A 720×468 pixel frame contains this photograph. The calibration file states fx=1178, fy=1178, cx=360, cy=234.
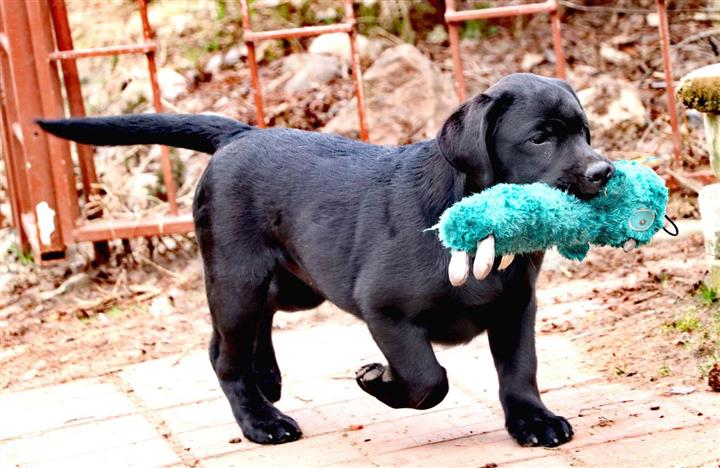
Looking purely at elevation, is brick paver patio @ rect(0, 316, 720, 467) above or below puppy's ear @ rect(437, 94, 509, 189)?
below

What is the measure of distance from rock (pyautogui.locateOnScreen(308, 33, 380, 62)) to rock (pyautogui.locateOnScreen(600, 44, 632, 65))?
1.40 metres

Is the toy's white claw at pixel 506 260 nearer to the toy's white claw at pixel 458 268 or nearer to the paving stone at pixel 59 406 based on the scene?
the toy's white claw at pixel 458 268

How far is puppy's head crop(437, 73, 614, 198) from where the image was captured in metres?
3.14

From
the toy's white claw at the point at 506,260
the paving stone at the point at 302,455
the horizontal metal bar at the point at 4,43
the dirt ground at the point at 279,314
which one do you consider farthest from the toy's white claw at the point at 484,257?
the horizontal metal bar at the point at 4,43

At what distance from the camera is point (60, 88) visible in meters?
5.57

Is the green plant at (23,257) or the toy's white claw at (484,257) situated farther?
the green plant at (23,257)

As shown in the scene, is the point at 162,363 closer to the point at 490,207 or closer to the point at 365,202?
the point at 365,202

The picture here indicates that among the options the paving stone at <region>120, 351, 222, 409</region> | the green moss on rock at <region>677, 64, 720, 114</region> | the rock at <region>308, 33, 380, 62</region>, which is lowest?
the paving stone at <region>120, 351, 222, 409</region>

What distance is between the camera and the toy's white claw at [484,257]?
115 inches

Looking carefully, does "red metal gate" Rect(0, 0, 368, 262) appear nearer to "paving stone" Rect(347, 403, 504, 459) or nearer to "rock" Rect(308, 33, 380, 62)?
"rock" Rect(308, 33, 380, 62)

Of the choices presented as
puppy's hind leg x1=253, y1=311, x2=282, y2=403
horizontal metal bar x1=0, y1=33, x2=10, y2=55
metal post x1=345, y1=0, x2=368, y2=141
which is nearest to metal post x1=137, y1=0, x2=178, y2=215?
horizontal metal bar x1=0, y1=33, x2=10, y2=55

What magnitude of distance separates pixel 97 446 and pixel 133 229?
1.95 metres

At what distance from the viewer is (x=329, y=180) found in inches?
142

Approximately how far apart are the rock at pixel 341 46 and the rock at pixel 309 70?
0.07 metres
